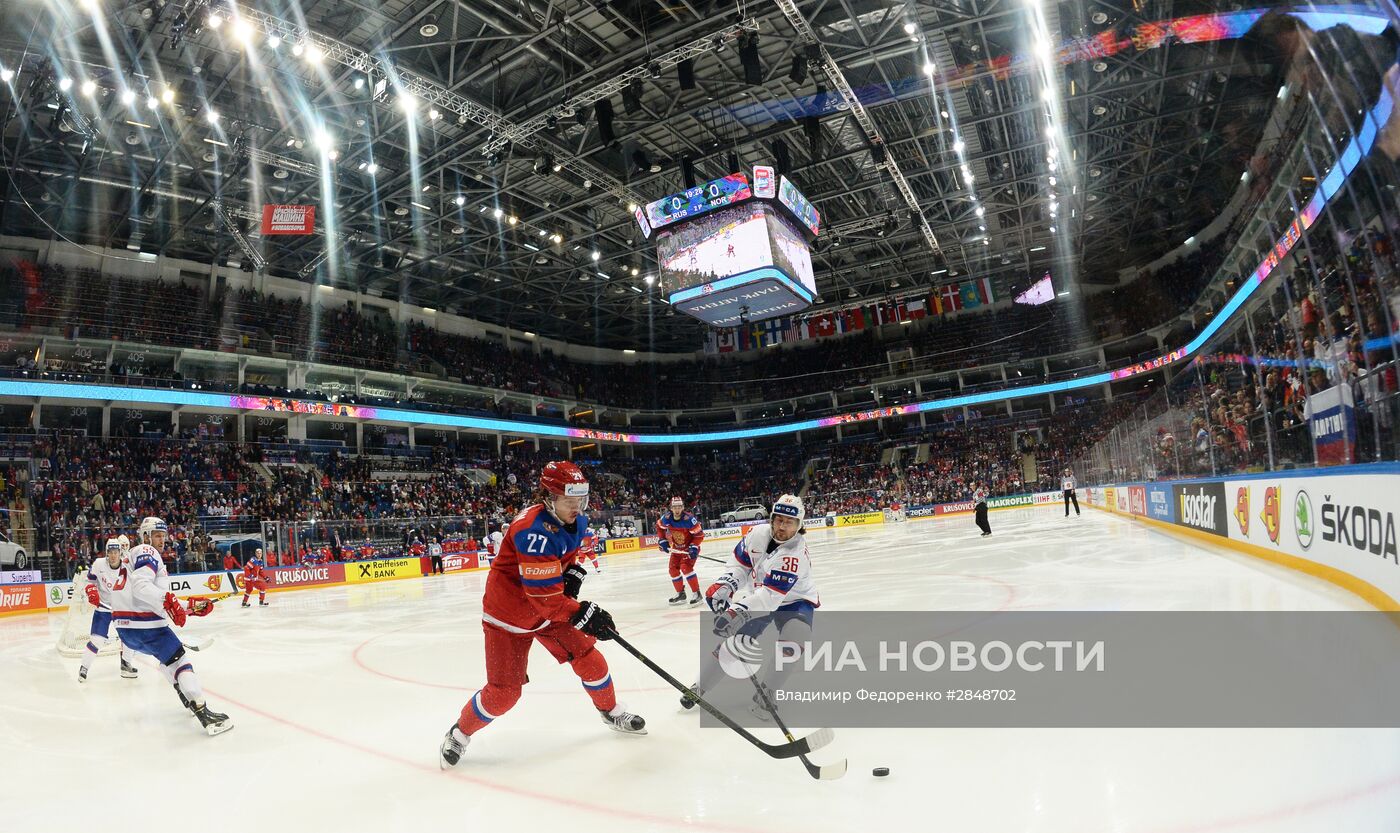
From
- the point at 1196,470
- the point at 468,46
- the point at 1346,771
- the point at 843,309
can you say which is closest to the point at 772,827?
the point at 1346,771

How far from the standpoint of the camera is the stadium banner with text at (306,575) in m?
17.1

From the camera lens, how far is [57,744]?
452 centimetres

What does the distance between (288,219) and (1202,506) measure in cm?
2041

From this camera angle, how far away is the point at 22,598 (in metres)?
13.9

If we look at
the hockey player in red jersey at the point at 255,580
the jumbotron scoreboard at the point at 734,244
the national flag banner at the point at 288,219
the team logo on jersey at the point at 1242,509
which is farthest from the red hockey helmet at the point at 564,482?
the national flag banner at the point at 288,219

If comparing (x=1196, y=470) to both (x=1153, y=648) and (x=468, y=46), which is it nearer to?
(x=1153, y=648)

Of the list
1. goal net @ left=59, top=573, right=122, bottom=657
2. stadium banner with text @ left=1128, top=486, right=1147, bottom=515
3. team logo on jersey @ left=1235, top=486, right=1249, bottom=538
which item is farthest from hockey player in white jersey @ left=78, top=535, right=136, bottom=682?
stadium banner with text @ left=1128, top=486, right=1147, bottom=515

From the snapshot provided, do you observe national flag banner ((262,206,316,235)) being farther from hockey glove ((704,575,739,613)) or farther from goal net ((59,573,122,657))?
hockey glove ((704,575,739,613))

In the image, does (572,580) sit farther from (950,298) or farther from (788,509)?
(950,298)

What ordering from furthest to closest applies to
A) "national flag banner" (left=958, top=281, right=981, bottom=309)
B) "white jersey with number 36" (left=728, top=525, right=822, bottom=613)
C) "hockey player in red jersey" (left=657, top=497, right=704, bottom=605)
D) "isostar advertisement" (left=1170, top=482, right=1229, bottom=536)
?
"national flag banner" (left=958, top=281, right=981, bottom=309) → "isostar advertisement" (left=1170, top=482, right=1229, bottom=536) → "hockey player in red jersey" (left=657, top=497, right=704, bottom=605) → "white jersey with number 36" (left=728, top=525, right=822, bottom=613)

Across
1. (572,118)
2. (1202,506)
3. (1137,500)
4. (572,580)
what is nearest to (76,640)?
(572,580)

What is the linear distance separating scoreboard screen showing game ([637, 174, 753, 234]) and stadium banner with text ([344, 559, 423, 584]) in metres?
11.7

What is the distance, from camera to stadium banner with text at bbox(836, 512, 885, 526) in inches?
1276

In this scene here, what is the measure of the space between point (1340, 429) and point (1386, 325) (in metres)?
1.72
